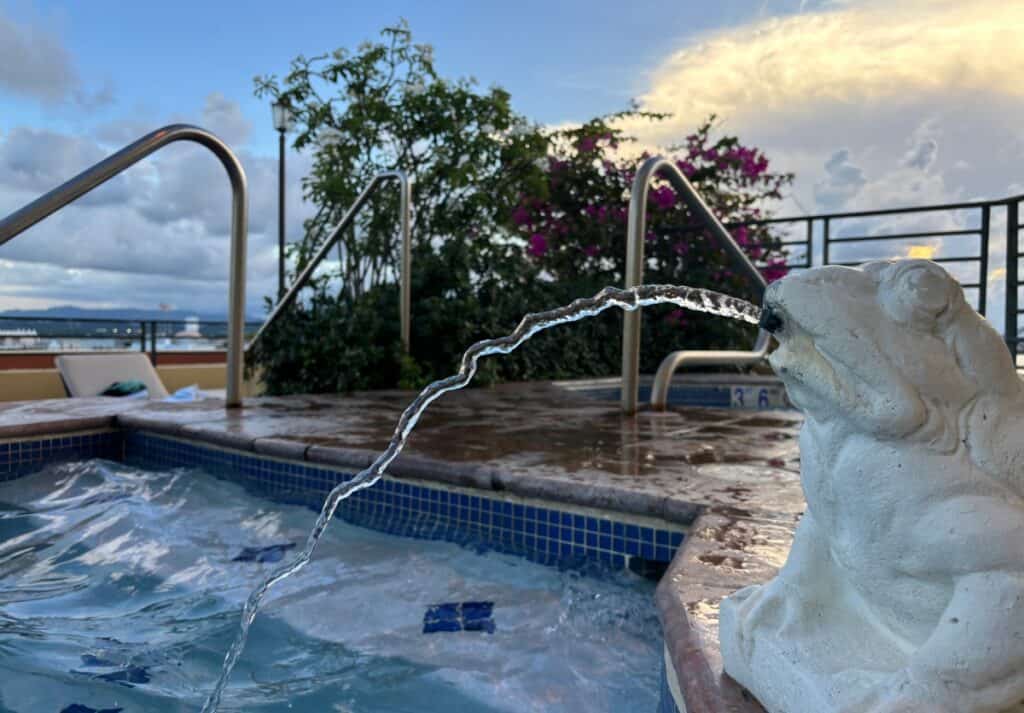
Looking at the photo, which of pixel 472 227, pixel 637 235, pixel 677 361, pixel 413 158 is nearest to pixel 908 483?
pixel 637 235

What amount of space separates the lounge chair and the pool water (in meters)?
3.35

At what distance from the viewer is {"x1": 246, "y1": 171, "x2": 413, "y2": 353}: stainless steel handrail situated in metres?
5.95

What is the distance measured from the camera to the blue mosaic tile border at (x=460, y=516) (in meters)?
2.65

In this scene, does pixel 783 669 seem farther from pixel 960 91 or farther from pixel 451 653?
pixel 960 91

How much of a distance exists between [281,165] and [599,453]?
7.54 m

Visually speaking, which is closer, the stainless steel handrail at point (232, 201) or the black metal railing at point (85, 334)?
the stainless steel handrail at point (232, 201)

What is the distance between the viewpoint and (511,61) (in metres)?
8.45

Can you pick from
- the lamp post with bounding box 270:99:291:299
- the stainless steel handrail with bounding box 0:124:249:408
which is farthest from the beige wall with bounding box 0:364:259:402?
the stainless steel handrail with bounding box 0:124:249:408

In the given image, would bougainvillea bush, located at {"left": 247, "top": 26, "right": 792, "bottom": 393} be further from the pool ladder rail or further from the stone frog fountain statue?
the stone frog fountain statue

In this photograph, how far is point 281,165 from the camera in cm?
955

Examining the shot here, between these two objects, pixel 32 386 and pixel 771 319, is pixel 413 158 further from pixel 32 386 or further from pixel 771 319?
pixel 771 319

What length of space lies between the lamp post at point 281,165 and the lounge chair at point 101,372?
1783mm

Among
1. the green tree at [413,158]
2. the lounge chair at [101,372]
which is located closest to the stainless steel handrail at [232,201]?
the lounge chair at [101,372]

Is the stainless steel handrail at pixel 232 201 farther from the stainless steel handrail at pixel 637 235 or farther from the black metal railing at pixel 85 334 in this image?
the black metal railing at pixel 85 334
